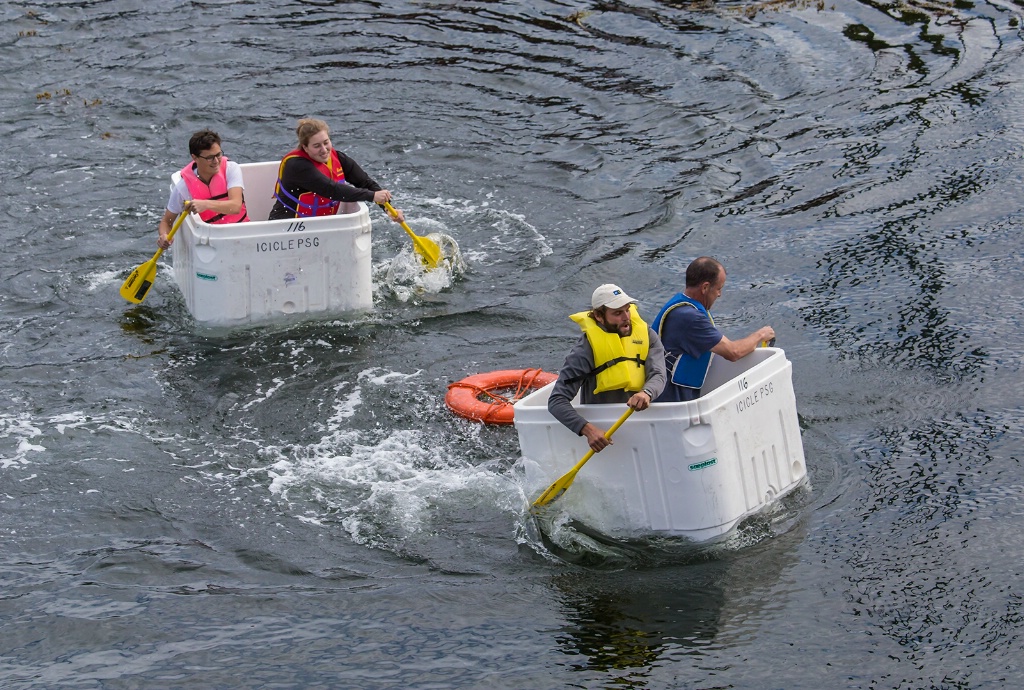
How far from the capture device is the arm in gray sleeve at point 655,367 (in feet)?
22.2

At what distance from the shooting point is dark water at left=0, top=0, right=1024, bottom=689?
6.58 meters

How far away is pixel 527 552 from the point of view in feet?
23.8

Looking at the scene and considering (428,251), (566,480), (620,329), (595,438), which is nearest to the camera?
(595,438)

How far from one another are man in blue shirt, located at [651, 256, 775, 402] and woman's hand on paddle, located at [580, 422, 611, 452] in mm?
550

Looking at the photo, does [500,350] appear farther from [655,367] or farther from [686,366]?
[655,367]

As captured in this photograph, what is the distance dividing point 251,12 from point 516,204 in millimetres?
7844

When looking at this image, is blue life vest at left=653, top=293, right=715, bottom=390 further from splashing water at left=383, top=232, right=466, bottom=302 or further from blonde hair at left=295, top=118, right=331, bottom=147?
splashing water at left=383, top=232, right=466, bottom=302

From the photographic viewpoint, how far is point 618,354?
6891mm

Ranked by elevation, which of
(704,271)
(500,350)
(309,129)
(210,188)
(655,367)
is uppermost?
(309,129)

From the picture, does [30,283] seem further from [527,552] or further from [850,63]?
[850,63]

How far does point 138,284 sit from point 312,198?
1.66 metres

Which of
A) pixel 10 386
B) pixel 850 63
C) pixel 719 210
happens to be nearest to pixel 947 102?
pixel 850 63

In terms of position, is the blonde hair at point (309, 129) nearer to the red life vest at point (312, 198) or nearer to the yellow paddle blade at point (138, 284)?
the red life vest at point (312, 198)

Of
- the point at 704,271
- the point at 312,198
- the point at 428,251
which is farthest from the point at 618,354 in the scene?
the point at 428,251
